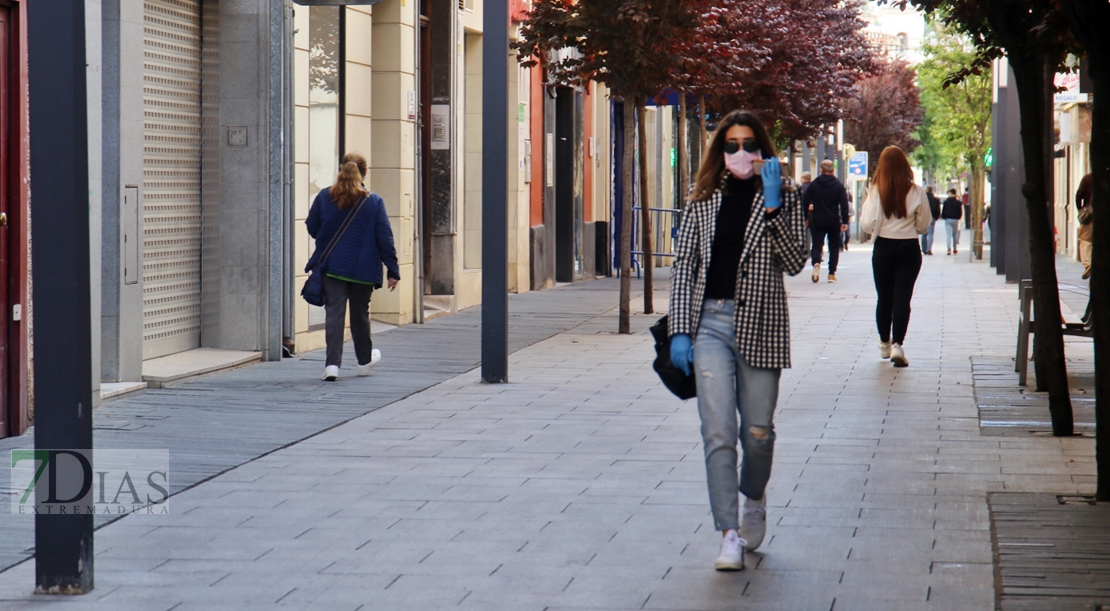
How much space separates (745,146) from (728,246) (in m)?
0.36

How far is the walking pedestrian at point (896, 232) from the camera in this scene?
12055mm

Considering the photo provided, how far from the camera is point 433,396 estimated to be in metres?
10.3

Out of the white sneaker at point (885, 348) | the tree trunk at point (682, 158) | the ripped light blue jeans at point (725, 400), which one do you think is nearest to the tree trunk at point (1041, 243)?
the ripped light blue jeans at point (725, 400)

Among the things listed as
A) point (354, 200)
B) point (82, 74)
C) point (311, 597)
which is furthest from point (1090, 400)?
point (82, 74)

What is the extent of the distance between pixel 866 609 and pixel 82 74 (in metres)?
3.00

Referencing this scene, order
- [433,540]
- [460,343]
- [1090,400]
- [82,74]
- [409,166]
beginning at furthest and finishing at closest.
Result: [409,166], [460,343], [1090,400], [433,540], [82,74]

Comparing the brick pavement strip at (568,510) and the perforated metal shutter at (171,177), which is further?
the perforated metal shutter at (171,177)

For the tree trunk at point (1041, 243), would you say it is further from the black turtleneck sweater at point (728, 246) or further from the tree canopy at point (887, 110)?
the tree canopy at point (887, 110)

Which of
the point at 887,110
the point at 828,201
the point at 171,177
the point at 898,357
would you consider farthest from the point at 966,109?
the point at 171,177

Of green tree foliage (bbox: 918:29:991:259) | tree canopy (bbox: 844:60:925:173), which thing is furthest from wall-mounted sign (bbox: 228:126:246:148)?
tree canopy (bbox: 844:60:925:173)

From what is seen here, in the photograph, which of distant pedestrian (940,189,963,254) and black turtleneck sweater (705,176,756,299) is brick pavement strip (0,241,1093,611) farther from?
distant pedestrian (940,189,963,254)

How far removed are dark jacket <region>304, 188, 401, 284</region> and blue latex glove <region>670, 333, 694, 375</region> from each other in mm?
6119

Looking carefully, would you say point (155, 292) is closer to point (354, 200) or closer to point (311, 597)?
point (354, 200)

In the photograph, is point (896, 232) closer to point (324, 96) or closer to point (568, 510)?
point (324, 96)
